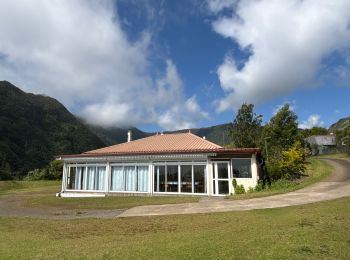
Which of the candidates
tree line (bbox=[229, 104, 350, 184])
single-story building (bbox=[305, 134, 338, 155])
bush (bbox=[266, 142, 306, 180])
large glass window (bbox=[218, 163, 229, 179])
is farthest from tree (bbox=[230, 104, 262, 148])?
single-story building (bbox=[305, 134, 338, 155])

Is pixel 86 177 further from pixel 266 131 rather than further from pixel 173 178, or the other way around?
pixel 266 131

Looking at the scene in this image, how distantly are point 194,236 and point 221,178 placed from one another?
13.5 m

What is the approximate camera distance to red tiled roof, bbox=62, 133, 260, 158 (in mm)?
22906

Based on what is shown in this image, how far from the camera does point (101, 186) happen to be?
2658 centimetres

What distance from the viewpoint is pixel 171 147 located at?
84.2 feet

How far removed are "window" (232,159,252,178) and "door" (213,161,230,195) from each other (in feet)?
1.55

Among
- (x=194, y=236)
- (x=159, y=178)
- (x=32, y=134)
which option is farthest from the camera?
(x=32, y=134)

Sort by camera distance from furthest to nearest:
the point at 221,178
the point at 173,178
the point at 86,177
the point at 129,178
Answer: the point at 86,177 < the point at 129,178 < the point at 173,178 < the point at 221,178

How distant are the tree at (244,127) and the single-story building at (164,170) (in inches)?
459

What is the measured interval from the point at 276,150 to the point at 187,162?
12120 millimetres

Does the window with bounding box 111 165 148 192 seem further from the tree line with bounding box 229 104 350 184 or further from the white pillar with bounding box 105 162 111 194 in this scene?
the tree line with bounding box 229 104 350 184

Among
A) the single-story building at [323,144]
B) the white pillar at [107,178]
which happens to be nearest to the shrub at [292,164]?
the white pillar at [107,178]

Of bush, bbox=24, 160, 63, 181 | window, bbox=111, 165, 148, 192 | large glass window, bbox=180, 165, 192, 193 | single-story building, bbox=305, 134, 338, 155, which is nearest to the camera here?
large glass window, bbox=180, 165, 192, 193

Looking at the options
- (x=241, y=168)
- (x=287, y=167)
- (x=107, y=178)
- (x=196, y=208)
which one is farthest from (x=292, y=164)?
(x=107, y=178)
